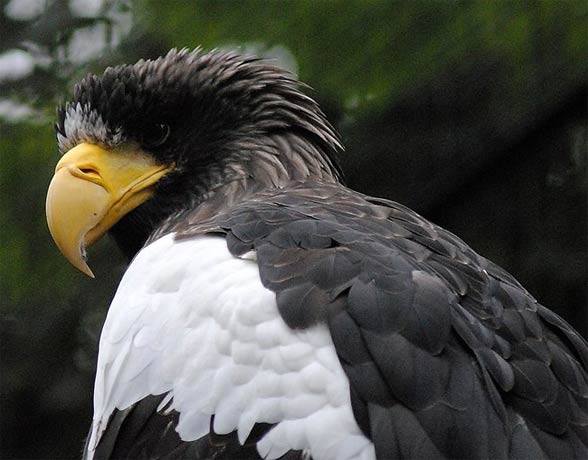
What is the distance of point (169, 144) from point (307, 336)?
1133mm

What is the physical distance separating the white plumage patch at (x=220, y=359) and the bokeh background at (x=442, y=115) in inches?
53.6

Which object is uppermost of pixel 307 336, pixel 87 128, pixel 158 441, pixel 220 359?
pixel 307 336

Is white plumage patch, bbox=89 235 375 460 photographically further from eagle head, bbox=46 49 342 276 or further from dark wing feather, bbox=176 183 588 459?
eagle head, bbox=46 49 342 276

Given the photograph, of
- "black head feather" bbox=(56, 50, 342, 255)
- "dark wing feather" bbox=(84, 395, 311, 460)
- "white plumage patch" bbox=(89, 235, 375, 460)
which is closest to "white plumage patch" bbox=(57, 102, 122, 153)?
"black head feather" bbox=(56, 50, 342, 255)

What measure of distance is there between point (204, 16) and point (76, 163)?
1.07 metres

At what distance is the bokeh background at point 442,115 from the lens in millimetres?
4488

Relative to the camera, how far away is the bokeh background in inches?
177

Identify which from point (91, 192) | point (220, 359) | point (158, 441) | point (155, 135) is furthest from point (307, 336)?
point (155, 135)

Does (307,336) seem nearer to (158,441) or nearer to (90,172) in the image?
(158,441)

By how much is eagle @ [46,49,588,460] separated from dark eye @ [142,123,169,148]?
0.10 feet

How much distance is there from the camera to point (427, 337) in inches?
A: 114

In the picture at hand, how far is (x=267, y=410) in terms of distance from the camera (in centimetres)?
294

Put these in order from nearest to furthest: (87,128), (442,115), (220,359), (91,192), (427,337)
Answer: (427,337) → (220,359) → (91,192) → (87,128) → (442,115)

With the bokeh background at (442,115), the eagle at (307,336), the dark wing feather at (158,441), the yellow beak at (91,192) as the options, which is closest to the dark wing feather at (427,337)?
the eagle at (307,336)
